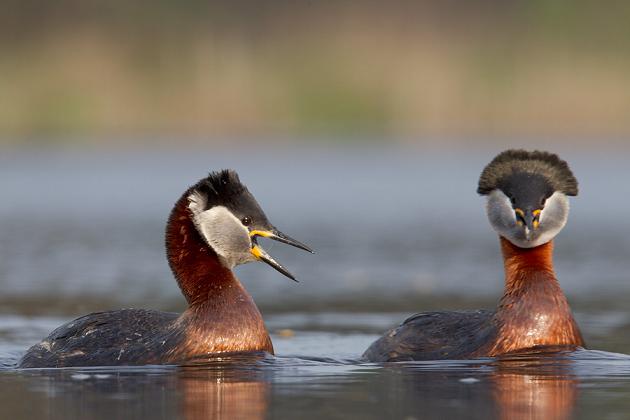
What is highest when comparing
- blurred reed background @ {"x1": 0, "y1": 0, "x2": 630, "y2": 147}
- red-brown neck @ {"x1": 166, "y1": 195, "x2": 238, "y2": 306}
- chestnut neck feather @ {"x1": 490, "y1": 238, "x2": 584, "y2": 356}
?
blurred reed background @ {"x1": 0, "y1": 0, "x2": 630, "y2": 147}

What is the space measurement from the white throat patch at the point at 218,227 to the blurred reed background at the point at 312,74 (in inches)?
1214

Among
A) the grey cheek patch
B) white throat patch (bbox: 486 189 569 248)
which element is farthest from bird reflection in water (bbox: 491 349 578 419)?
the grey cheek patch

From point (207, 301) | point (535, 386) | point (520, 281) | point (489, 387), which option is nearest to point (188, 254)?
point (207, 301)

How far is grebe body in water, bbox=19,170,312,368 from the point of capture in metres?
11.9

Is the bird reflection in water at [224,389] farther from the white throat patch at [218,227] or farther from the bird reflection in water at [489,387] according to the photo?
the white throat patch at [218,227]

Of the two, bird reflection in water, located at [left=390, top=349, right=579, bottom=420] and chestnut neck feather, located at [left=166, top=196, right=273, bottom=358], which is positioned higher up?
chestnut neck feather, located at [left=166, top=196, right=273, bottom=358]

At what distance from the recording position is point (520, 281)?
12.1 metres

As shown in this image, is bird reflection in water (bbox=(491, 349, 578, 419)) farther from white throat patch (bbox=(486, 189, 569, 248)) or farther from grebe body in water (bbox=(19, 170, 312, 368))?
grebe body in water (bbox=(19, 170, 312, 368))

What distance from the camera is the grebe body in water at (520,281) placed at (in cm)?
1184

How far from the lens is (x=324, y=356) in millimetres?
12984

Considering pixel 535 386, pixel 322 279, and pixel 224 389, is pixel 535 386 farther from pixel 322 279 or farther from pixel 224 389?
pixel 322 279

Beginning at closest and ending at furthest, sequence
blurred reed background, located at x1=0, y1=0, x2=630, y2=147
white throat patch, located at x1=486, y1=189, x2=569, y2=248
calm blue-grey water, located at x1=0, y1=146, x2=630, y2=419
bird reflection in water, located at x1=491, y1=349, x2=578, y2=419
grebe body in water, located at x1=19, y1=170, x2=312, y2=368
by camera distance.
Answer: bird reflection in water, located at x1=491, y1=349, x2=578, y2=419 → calm blue-grey water, located at x1=0, y1=146, x2=630, y2=419 → grebe body in water, located at x1=19, y1=170, x2=312, y2=368 → white throat patch, located at x1=486, y1=189, x2=569, y2=248 → blurred reed background, located at x1=0, y1=0, x2=630, y2=147

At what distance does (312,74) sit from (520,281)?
33946 millimetres

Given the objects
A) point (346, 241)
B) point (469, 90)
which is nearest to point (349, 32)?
point (469, 90)
